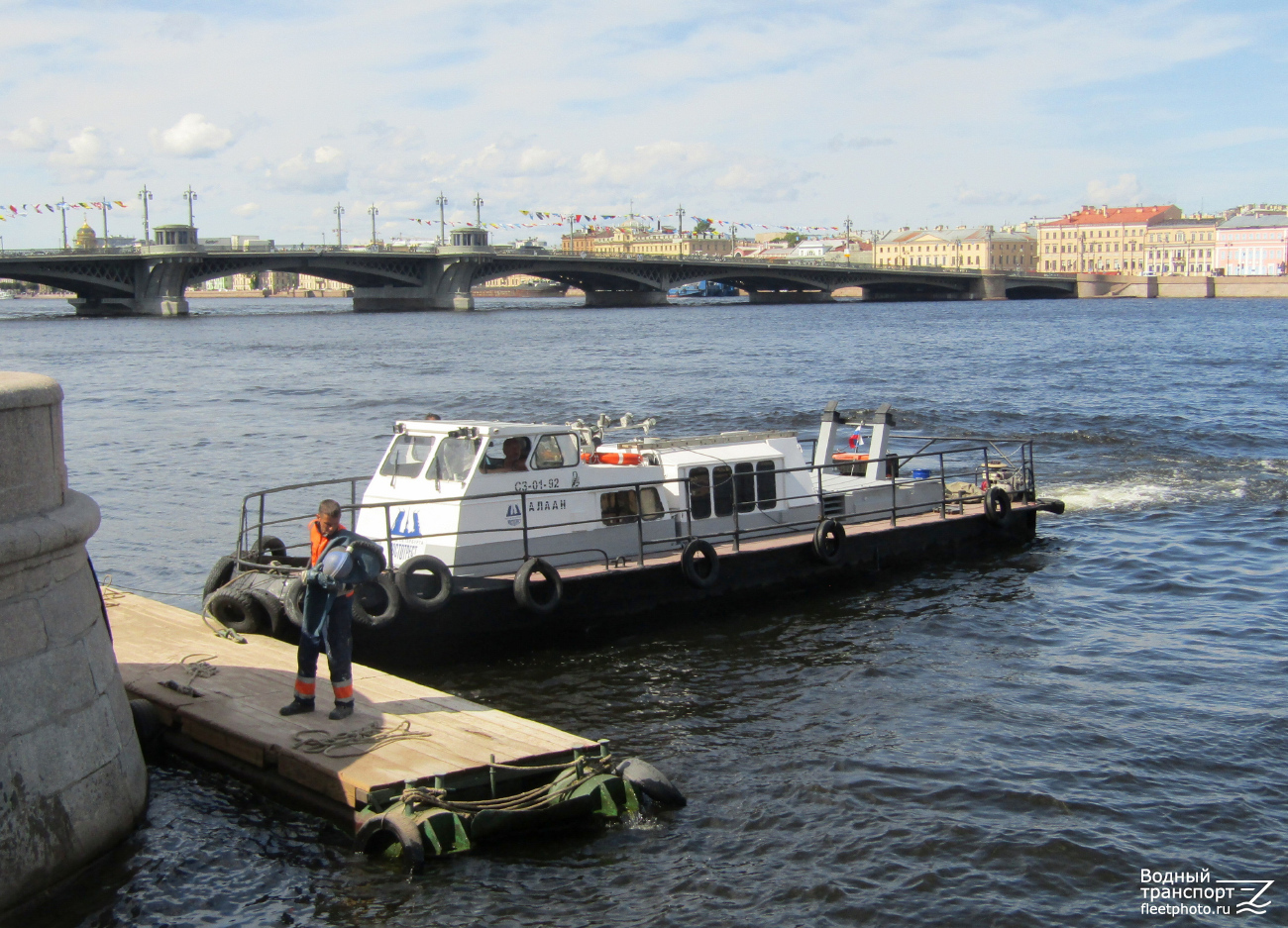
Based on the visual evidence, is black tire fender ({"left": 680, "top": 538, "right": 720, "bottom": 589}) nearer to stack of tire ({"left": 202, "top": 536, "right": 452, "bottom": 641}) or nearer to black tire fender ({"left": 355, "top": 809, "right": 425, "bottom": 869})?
stack of tire ({"left": 202, "top": 536, "right": 452, "bottom": 641})

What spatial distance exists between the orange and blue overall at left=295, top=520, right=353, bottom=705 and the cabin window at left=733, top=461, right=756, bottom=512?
8124mm

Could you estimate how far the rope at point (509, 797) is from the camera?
29.7ft

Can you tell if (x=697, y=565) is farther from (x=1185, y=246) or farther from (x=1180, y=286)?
(x=1185, y=246)

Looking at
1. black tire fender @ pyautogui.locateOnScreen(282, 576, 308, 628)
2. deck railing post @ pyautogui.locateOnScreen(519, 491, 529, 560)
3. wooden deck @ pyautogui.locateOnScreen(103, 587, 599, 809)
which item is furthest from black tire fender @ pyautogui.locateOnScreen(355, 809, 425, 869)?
deck railing post @ pyautogui.locateOnScreen(519, 491, 529, 560)

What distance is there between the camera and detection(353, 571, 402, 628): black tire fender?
13.5m

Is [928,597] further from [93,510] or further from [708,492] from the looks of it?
[93,510]

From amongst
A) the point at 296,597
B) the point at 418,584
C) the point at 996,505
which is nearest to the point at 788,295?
the point at 996,505

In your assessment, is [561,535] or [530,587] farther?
[561,535]

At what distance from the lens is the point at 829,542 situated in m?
17.7

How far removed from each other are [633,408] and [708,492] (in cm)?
2771

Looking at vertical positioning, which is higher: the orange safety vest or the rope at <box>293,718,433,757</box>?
the orange safety vest

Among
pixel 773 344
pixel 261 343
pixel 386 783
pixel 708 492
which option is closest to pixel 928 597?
pixel 708 492

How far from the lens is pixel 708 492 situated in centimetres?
1716

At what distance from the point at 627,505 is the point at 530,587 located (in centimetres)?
236
